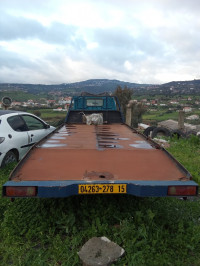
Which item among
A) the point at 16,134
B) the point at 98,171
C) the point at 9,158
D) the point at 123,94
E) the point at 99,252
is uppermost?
the point at 123,94

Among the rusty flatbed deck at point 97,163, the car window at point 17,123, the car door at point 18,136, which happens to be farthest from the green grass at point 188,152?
the car window at point 17,123

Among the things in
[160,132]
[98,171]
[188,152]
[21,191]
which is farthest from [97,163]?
[160,132]

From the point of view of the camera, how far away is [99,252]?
7.42 ft

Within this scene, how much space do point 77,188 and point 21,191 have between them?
64cm

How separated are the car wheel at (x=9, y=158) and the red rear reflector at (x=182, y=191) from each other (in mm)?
3616

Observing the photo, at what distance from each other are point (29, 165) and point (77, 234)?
44.9 inches

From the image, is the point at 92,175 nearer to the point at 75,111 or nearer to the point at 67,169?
the point at 67,169

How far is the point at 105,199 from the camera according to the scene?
336cm

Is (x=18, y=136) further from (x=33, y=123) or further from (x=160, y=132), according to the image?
(x=160, y=132)

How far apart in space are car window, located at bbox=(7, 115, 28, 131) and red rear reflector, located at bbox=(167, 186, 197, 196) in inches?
160

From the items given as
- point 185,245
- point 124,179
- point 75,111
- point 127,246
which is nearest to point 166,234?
point 185,245

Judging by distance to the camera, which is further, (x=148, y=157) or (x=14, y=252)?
(x=148, y=157)

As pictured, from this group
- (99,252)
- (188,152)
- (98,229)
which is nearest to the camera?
(99,252)

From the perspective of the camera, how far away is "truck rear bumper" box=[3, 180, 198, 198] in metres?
2.52
